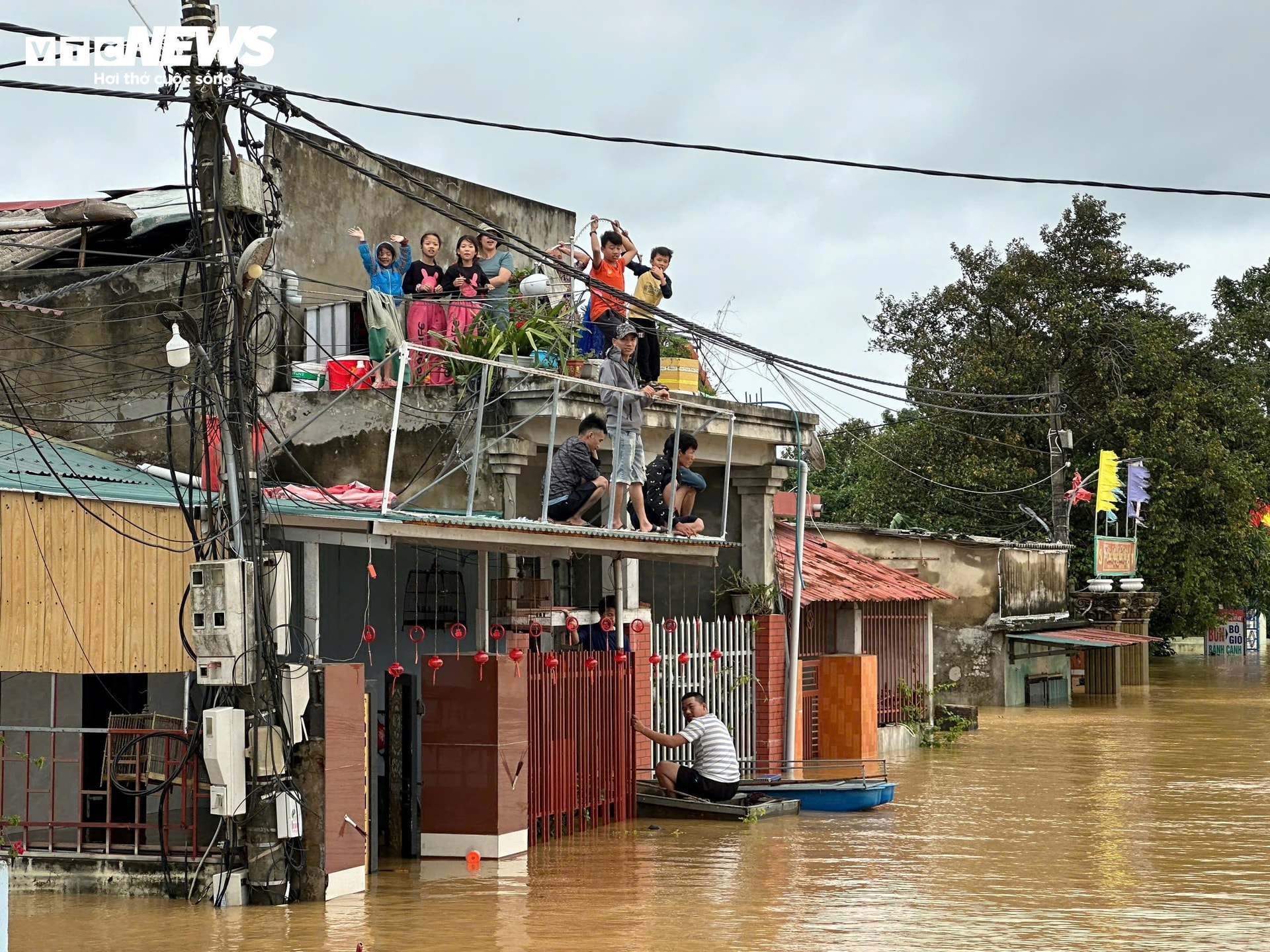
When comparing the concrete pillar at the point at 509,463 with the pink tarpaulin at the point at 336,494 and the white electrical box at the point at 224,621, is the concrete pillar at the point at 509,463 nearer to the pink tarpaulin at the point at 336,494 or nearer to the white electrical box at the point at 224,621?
the pink tarpaulin at the point at 336,494

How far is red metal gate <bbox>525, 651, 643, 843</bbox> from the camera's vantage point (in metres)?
15.8

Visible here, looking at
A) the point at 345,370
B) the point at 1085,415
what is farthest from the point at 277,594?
the point at 1085,415

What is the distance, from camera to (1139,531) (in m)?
45.0

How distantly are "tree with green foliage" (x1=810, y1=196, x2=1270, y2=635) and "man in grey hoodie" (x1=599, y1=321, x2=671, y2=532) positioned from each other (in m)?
26.5

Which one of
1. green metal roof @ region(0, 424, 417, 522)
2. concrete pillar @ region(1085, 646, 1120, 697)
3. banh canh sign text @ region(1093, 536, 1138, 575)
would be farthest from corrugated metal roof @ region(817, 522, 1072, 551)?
green metal roof @ region(0, 424, 417, 522)

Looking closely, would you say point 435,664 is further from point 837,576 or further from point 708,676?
point 837,576

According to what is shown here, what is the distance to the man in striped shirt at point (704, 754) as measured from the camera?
17156 mm

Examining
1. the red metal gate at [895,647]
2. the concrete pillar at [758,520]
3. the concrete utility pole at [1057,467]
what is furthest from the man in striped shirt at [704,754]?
the concrete utility pole at [1057,467]

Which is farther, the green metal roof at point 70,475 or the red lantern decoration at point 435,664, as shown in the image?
the red lantern decoration at point 435,664

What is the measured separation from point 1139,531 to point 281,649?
1436 inches

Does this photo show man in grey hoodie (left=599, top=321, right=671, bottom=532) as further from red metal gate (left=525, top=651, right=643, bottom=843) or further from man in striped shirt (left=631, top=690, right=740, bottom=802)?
man in striped shirt (left=631, top=690, right=740, bottom=802)

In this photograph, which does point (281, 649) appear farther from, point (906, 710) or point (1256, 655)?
point (1256, 655)

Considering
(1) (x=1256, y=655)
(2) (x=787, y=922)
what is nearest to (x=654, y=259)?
(2) (x=787, y=922)

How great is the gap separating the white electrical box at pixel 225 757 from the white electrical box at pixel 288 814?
0.30m
